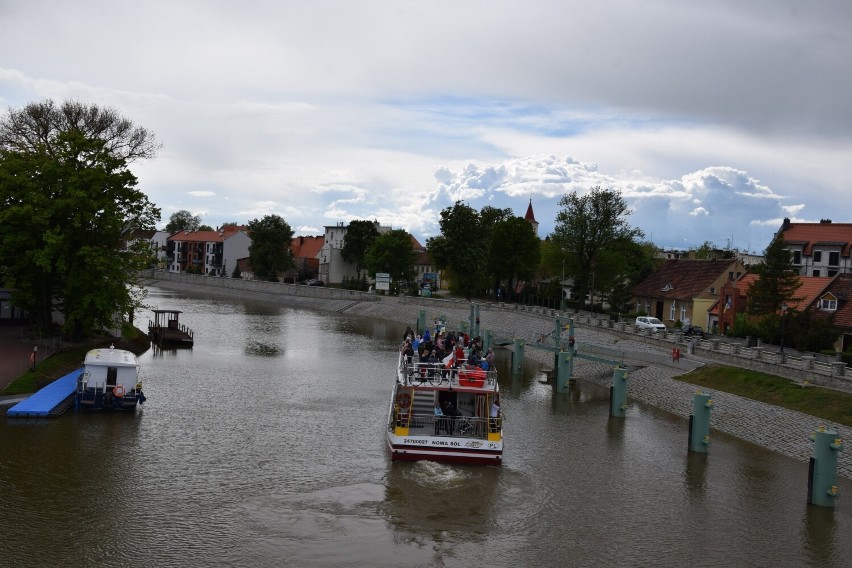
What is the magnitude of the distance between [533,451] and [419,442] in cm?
678

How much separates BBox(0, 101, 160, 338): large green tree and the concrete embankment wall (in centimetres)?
3345

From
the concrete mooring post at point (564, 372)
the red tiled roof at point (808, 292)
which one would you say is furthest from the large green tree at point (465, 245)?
the concrete mooring post at point (564, 372)

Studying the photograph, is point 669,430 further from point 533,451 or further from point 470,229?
point 470,229

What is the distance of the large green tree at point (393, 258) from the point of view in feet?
430

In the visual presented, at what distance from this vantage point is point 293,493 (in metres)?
28.4

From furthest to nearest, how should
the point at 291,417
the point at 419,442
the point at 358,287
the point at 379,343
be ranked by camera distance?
1. the point at 358,287
2. the point at 379,343
3. the point at 291,417
4. the point at 419,442

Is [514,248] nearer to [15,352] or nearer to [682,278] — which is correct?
[682,278]

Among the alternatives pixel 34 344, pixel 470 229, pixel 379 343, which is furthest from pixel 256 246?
pixel 34 344

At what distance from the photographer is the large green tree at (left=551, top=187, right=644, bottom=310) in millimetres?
94812

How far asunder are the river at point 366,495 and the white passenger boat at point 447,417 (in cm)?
84

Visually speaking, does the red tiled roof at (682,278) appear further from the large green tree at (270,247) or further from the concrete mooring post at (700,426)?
the large green tree at (270,247)

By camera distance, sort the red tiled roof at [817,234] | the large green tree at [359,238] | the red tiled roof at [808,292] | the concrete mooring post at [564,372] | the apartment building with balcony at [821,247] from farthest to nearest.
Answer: the large green tree at [359,238] → the red tiled roof at [817,234] → the apartment building with balcony at [821,247] → the red tiled roof at [808,292] → the concrete mooring post at [564,372]

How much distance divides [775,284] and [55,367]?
53.1 metres

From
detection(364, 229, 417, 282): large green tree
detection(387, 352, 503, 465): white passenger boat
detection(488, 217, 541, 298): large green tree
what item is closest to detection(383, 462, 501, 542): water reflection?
detection(387, 352, 503, 465): white passenger boat
